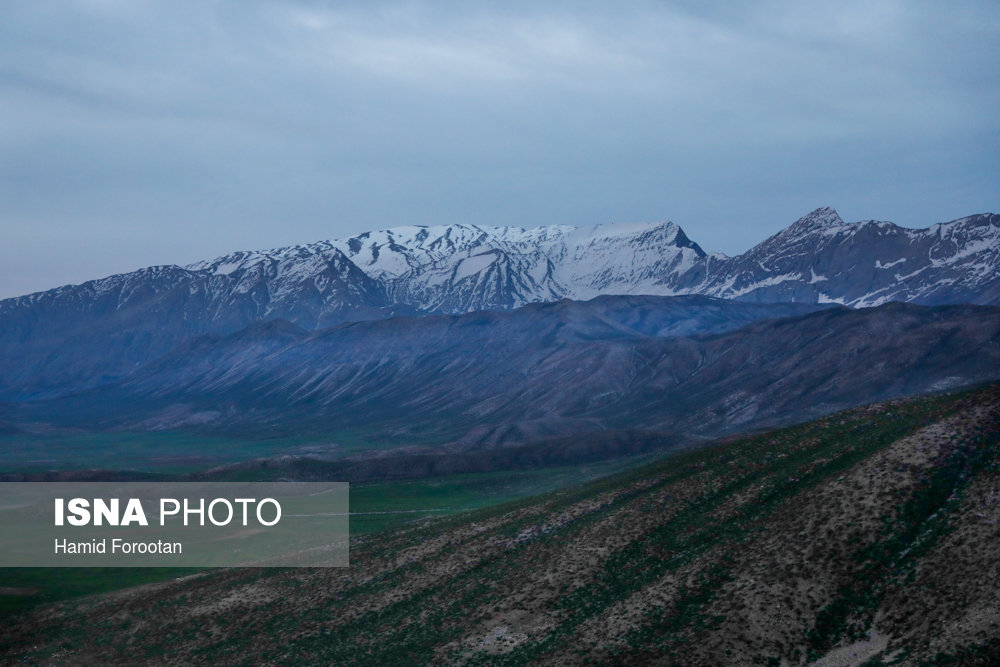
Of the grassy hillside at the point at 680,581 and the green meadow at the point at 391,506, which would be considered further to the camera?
the green meadow at the point at 391,506

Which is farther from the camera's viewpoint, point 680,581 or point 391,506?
point 391,506

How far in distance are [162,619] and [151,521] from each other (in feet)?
180

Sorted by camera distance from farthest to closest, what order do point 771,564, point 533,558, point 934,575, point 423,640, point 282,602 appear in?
1. point 282,602
2. point 533,558
3. point 423,640
4. point 771,564
5. point 934,575

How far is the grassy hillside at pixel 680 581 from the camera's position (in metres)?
42.6

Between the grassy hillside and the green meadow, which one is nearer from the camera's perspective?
the grassy hillside

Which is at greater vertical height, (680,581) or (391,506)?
(680,581)

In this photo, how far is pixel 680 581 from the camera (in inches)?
1937

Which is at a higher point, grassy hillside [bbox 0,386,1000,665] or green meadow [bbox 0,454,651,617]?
grassy hillside [bbox 0,386,1000,665]

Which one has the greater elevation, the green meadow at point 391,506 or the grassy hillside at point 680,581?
the grassy hillside at point 680,581

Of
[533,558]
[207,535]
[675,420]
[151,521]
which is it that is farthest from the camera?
[675,420]

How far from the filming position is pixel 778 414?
589 feet

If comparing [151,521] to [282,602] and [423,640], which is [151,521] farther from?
[423,640]

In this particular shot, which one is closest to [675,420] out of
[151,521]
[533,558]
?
[151,521]

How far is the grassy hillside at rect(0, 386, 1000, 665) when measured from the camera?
4259 cm
